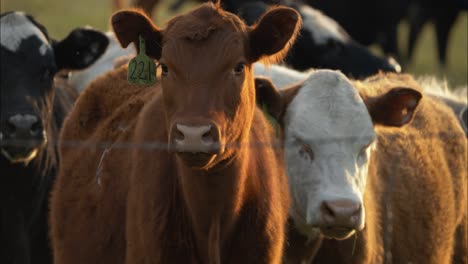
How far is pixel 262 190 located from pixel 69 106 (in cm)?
310

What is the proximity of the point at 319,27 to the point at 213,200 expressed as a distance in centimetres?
567

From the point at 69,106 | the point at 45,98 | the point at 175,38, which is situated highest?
the point at 175,38

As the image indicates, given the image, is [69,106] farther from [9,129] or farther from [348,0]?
[348,0]

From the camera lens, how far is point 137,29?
210 inches

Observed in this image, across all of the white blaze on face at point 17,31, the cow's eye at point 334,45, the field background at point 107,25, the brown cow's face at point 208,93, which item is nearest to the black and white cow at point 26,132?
the white blaze on face at point 17,31

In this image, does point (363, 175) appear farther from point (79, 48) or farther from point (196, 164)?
point (79, 48)

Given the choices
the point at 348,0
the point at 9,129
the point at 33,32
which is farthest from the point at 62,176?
the point at 348,0

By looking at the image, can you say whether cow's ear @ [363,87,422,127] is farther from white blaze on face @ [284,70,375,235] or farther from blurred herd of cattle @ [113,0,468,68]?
blurred herd of cattle @ [113,0,468,68]

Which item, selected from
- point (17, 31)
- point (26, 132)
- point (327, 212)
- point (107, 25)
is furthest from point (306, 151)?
point (107, 25)

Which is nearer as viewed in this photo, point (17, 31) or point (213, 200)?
point (213, 200)

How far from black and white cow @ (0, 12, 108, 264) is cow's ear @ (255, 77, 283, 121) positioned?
1.37m

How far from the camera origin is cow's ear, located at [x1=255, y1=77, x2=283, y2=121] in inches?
226

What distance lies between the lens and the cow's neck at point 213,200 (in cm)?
512

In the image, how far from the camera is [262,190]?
5.33m
